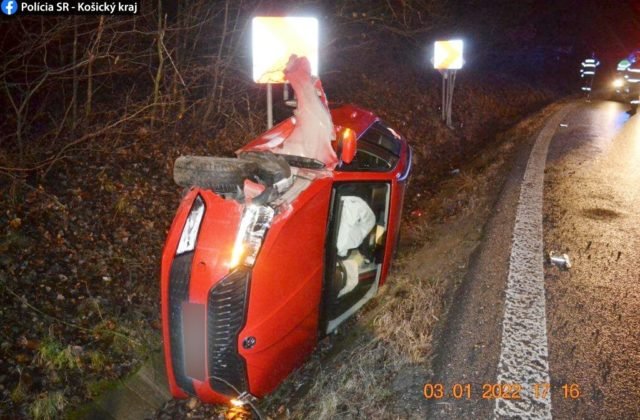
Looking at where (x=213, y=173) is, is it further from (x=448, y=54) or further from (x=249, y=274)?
(x=448, y=54)

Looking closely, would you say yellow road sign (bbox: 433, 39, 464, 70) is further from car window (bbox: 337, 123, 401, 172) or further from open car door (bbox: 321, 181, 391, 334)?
open car door (bbox: 321, 181, 391, 334)

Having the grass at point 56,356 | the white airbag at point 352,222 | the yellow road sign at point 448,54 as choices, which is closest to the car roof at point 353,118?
the white airbag at point 352,222

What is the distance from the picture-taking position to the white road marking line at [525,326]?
2547 mm

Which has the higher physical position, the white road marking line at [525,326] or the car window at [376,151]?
the car window at [376,151]

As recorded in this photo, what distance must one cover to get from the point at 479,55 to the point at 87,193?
18.0 meters

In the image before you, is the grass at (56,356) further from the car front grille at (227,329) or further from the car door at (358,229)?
the car door at (358,229)

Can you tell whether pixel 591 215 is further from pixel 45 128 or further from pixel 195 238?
pixel 45 128

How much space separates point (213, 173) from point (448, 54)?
27.0 ft

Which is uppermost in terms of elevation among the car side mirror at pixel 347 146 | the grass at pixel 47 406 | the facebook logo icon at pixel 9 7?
the facebook logo icon at pixel 9 7

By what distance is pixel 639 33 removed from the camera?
42.2 m

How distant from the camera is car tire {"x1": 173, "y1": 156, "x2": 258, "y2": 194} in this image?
307 centimetres

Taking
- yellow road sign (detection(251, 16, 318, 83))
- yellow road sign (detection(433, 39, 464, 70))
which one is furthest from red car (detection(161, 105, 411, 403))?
yellow road sign (detection(433, 39, 464, 70))

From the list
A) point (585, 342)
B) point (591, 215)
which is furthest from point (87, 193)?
point (591, 215)

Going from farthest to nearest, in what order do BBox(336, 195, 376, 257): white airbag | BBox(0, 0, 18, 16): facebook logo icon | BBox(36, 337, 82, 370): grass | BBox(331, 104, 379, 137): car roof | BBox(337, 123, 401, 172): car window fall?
BBox(0, 0, 18, 16): facebook logo icon < BBox(331, 104, 379, 137): car roof < BBox(337, 123, 401, 172): car window < BBox(336, 195, 376, 257): white airbag < BBox(36, 337, 82, 370): grass
